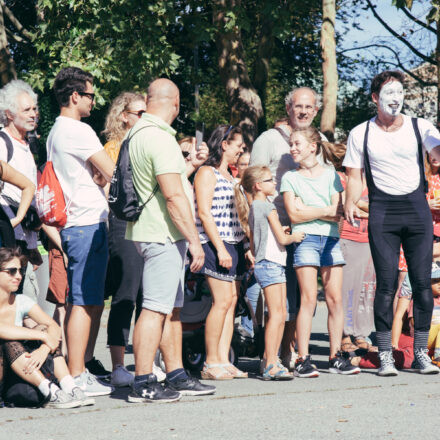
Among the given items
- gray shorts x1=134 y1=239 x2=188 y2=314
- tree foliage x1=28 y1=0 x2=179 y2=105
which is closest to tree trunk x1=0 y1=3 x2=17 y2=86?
tree foliage x1=28 y1=0 x2=179 y2=105

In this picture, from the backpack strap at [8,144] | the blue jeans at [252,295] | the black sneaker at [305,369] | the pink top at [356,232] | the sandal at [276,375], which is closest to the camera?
the backpack strap at [8,144]

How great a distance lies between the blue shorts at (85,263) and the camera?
584 cm

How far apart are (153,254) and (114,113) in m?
1.57

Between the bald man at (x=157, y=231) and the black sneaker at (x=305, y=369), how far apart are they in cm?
137

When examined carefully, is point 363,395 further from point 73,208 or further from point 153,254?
point 73,208

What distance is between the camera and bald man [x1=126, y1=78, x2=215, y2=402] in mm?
5469

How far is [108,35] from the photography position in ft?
50.8

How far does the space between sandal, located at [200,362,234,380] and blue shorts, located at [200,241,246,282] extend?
0.66 meters

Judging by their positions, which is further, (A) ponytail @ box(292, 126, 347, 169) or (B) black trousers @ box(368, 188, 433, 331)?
(A) ponytail @ box(292, 126, 347, 169)

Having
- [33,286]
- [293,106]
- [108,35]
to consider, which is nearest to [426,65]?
[108,35]

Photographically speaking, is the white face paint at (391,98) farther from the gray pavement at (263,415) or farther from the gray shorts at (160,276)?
the gray shorts at (160,276)

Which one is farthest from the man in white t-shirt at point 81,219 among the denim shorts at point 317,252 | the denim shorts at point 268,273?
the denim shorts at point 317,252

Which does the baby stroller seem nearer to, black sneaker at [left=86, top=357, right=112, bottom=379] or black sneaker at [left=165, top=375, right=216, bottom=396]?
black sneaker at [left=86, top=357, right=112, bottom=379]

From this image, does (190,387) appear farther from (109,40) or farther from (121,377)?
(109,40)
